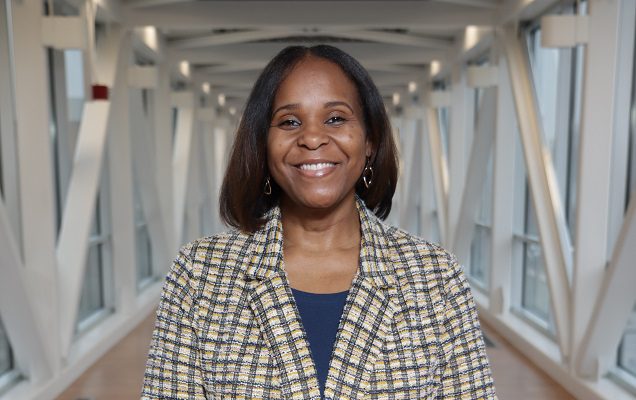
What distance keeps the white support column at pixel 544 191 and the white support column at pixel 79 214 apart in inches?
224

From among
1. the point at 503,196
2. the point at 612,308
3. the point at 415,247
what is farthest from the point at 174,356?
the point at 503,196

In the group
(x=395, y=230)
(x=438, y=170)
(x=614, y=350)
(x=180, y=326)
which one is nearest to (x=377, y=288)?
(x=395, y=230)

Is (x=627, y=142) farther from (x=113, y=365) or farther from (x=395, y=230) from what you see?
(x=113, y=365)

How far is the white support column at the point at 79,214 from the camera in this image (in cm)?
823

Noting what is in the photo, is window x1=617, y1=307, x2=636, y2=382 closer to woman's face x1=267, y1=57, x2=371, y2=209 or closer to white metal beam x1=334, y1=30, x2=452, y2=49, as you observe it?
woman's face x1=267, y1=57, x2=371, y2=209

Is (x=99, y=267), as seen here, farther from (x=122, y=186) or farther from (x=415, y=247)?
(x=415, y=247)

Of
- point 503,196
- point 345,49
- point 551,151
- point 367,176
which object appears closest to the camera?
point 367,176

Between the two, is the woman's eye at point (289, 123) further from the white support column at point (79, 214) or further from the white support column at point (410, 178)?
the white support column at point (410, 178)

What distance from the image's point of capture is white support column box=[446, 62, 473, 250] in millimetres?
14441

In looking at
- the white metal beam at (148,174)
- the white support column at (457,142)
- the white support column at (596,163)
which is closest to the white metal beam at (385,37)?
the white support column at (457,142)

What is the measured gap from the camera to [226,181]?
2.38 meters

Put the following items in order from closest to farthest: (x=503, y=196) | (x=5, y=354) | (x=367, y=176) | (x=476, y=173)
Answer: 1. (x=367, y=176)
2. (x=5, y=354)
3. (x=503, y=196)
4. (x=476, y=173)

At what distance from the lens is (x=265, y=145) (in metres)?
2.27

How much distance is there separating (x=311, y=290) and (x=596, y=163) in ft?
19.8
